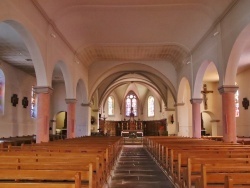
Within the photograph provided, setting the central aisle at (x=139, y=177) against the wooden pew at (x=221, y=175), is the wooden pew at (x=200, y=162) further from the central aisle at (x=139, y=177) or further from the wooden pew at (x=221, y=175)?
the central aisle at (x=139, y=177)

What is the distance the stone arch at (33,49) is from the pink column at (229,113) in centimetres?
716

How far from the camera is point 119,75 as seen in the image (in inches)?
997

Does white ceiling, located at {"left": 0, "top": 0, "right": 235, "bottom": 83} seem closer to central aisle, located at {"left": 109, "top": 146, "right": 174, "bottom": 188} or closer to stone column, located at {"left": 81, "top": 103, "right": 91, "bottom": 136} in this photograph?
stone column, located at {"left": 81, "top": 103, "right": 91, "bottom": 136}

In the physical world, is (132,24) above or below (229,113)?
above

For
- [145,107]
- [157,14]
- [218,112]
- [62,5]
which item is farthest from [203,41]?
[145,107]

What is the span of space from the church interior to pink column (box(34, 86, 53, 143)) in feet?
0.14

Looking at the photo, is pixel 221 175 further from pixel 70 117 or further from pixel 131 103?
pixel 131 103

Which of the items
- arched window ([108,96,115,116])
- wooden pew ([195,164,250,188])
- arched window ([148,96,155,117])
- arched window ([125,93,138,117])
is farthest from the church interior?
arched window ([125,93,138,117])

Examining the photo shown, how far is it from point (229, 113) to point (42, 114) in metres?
Result: 7.54

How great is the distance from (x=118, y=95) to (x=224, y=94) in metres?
28.1

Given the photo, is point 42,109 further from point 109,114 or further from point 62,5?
point 109,114

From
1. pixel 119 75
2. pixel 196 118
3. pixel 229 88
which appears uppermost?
pixel 119 75

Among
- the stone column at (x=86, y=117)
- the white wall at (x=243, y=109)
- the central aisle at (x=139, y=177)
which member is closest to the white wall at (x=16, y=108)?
the stone column at (x=86, y=117)

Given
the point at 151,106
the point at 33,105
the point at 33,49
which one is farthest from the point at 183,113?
the point at 151,106
